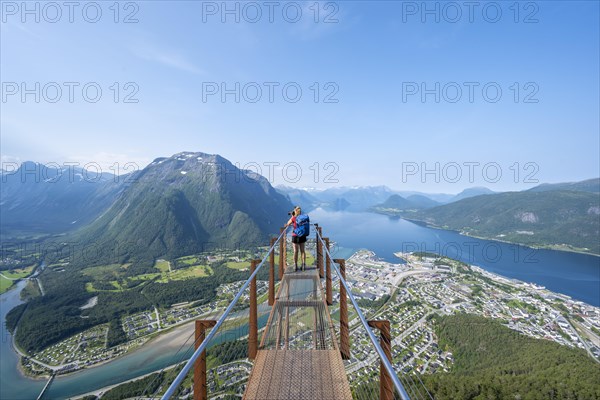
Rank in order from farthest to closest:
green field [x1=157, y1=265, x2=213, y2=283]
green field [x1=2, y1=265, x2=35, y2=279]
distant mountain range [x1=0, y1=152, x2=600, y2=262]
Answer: distant mountain range [x1=0, y1=152, x2=600, y2=262], green field [x1=2, y1=265, x2=35, y2=279], green field [x1=157, y1=265, x2=213, y2=283]

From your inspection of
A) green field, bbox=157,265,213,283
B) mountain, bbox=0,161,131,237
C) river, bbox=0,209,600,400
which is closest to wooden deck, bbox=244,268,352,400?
river, bbox=0,209,600,400

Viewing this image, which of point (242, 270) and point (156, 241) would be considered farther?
point (156, 241)

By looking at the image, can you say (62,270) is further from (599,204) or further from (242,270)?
(599,204)

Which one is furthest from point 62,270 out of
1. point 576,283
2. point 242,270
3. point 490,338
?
point 576,283

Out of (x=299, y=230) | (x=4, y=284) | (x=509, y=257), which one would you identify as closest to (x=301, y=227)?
(x=299, y=230)

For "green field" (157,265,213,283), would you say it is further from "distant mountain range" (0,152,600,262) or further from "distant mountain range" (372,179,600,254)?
"distant mountain range" (372,179,600,254)

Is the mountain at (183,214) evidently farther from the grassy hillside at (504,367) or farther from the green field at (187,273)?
the grassy hillside at (504,367)

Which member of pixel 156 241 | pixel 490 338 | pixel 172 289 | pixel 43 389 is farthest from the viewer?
pixel 156 241
